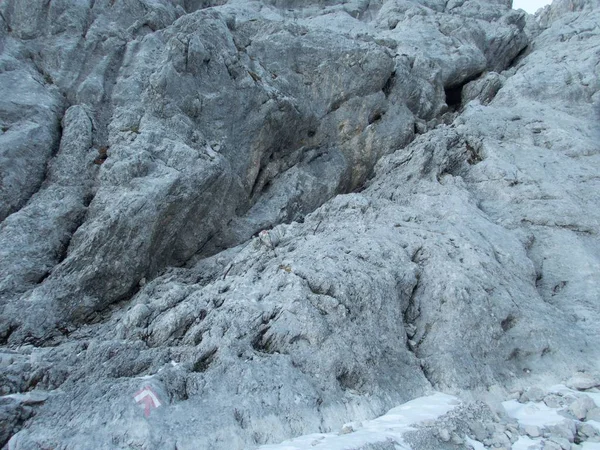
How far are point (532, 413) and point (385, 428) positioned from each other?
484cm

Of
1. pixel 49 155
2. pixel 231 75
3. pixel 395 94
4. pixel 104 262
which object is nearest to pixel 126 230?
pixel 104 262

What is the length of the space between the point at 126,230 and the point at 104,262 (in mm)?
1628

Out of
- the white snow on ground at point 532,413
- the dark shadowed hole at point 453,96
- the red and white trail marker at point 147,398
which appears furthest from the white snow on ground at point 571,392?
the dark shadowed hole at point 453,96

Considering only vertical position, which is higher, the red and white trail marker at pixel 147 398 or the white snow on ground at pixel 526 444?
the white snow on ground at pixel 526 444

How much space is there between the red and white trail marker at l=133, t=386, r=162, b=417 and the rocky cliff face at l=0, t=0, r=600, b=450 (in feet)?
0.63

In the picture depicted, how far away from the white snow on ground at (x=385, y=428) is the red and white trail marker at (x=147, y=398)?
3.05 metres

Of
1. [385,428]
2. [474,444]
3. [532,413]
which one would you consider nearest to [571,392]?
[532,413]

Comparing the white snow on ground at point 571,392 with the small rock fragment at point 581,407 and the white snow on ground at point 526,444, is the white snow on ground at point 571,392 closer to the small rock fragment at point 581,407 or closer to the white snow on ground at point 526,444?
the small rock fragment at point 581,407

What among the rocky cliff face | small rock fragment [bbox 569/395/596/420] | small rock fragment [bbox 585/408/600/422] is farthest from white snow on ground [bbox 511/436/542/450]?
the rocky cliff face

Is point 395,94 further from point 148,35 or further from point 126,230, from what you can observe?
point 126,230

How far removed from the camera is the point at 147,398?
1070 cm

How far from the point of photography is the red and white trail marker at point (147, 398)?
10523 mm

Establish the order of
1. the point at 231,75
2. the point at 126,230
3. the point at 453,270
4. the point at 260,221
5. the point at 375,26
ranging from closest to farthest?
the point at 453,270 → the point at 126,230 → the point at 260,221 → the point at 231,75 → the point at 375,26

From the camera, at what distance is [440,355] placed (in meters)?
14.2
